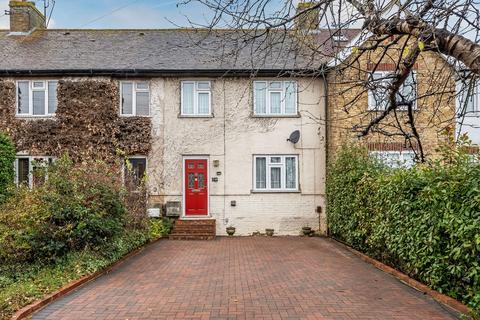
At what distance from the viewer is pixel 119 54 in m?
15.9

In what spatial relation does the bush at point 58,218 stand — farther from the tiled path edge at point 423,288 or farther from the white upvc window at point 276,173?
the white upvc window at point 276,173

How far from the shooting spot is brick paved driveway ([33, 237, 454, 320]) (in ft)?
18.8

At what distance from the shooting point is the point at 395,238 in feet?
25.3

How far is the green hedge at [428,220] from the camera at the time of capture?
5.39m

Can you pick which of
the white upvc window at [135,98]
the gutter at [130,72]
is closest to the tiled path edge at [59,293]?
the white upvc window at [135,98]

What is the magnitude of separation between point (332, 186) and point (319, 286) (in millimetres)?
6588

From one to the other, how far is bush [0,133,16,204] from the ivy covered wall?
0.90 meters

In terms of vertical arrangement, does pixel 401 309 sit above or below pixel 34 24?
below

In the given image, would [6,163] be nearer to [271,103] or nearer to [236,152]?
[236,152]

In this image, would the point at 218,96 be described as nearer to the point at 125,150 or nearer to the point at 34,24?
the point at 125,150

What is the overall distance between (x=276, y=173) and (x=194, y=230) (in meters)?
3.66

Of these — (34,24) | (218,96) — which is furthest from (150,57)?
(34,24)

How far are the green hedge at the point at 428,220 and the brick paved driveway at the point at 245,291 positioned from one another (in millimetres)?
470

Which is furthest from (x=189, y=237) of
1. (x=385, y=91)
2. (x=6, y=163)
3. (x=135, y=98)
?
(x=385, y=91)
